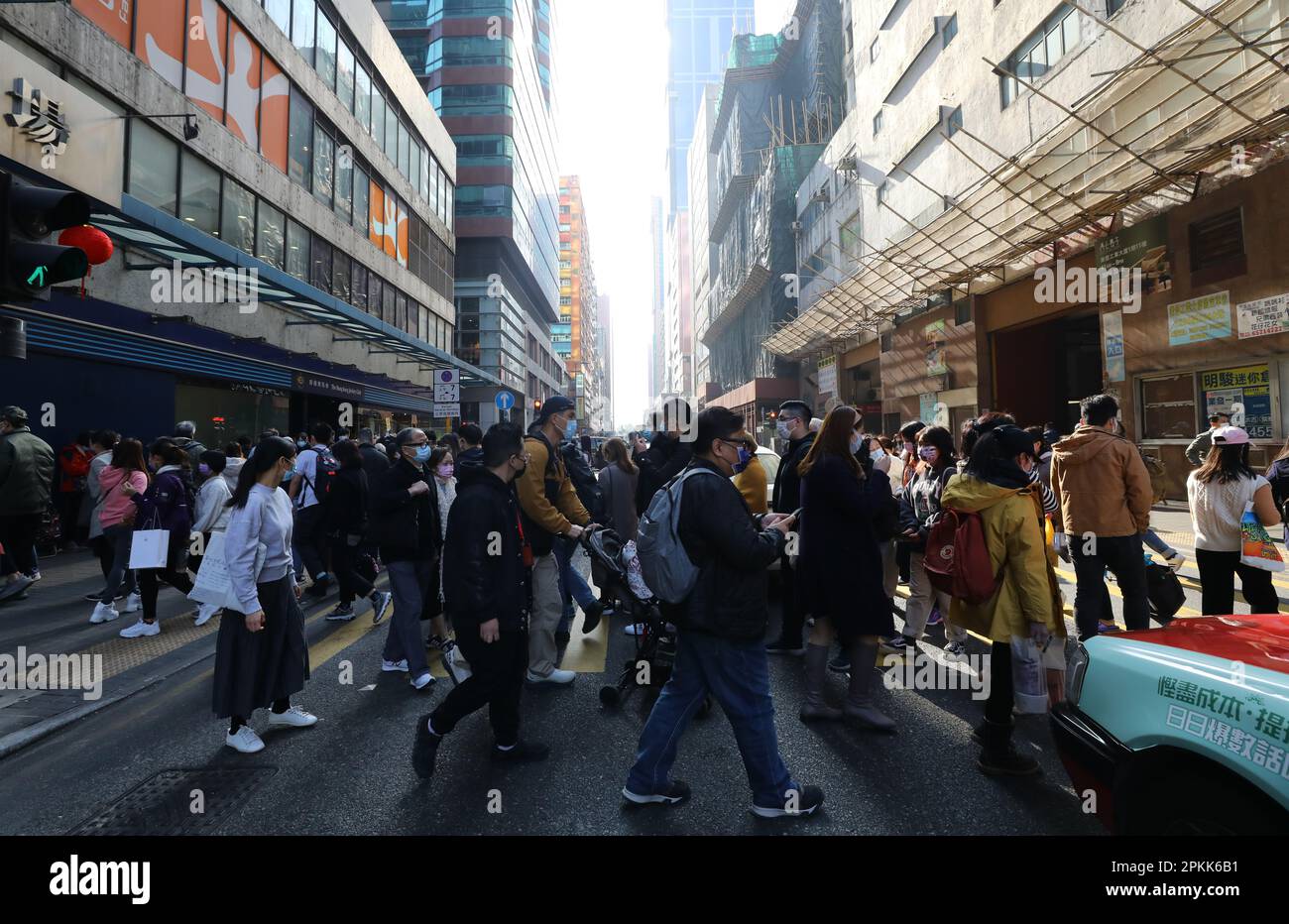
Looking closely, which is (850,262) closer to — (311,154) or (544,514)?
(311,154)

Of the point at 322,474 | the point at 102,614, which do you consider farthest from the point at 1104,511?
the point at 102,614

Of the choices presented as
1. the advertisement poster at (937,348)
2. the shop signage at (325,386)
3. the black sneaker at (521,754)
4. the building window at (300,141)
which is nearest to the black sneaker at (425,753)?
the black sneaker at (521,754)

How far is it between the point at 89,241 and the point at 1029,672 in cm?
576

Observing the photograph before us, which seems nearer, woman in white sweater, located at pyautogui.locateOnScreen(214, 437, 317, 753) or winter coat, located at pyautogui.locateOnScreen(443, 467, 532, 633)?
winter coat, located at pyautogui.locateOnScreen(443, 467, 532, 633)

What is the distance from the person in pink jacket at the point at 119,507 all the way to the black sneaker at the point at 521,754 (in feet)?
17.9

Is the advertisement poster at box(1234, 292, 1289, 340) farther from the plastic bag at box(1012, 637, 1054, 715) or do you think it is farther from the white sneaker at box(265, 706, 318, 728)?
the white sneaker at box(265, 706, 318, 728)

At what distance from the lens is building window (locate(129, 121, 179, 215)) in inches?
467

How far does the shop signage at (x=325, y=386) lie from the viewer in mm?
18141

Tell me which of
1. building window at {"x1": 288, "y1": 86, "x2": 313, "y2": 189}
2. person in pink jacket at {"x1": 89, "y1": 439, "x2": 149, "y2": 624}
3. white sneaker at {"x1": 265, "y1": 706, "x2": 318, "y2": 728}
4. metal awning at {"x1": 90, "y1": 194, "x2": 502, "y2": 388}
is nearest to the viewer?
white sneaker at {"x1": 265, "y1": 706, "x2": 318, "y2": 728}

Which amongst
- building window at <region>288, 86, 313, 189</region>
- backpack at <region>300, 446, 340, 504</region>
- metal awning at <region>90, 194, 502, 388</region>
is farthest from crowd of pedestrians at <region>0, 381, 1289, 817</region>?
building window at <region>288, 86, 313, 189</region>

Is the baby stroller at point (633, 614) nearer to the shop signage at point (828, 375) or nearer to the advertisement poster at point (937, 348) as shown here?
the advertisement poster at point (937, 348)

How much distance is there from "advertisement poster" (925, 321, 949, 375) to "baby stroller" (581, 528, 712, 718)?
19.4m

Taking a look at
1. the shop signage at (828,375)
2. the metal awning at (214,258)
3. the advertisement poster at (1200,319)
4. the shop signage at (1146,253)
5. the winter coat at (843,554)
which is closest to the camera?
the winter coat at (843,554)
